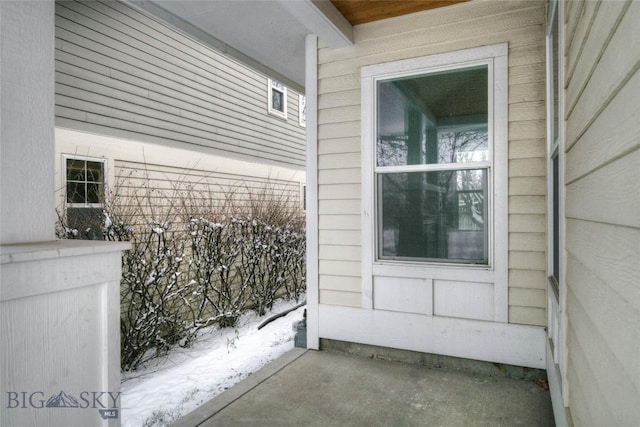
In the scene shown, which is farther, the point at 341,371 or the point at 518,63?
the point at 341,371

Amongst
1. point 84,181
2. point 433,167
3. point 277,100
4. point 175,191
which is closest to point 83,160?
point 84,181

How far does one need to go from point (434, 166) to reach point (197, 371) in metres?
2.51

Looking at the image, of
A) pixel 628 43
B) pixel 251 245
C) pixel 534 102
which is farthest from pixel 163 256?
pixel 628 43

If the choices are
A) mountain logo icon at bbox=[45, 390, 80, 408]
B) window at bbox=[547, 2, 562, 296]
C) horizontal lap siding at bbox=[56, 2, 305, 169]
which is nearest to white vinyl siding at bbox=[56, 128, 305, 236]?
horizontal lap siding at bbox=[56, 2, 305, 169]

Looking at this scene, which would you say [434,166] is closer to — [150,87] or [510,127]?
[510,127]

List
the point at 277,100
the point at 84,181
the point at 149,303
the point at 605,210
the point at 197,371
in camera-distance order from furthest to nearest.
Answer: the point at 277,100, the point at 84,181, the point at 149,303, the point at 197,371, the point at 605,210

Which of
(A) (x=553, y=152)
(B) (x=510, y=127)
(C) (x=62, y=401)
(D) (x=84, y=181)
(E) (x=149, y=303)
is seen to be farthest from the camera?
(D) (x=84, y=181)

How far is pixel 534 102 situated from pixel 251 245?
3.73 meters

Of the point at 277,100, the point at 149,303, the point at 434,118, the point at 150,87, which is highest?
the point at 277,100

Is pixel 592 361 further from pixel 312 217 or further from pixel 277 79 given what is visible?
pixel 277 79

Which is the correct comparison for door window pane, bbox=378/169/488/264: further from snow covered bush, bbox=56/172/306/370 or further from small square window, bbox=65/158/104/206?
small square window, bbox=65/158/104/206

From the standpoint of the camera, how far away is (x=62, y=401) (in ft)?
3.57

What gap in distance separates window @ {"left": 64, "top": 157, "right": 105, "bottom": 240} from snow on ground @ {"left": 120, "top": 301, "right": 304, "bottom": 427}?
1.47 metres

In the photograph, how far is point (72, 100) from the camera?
451cm
